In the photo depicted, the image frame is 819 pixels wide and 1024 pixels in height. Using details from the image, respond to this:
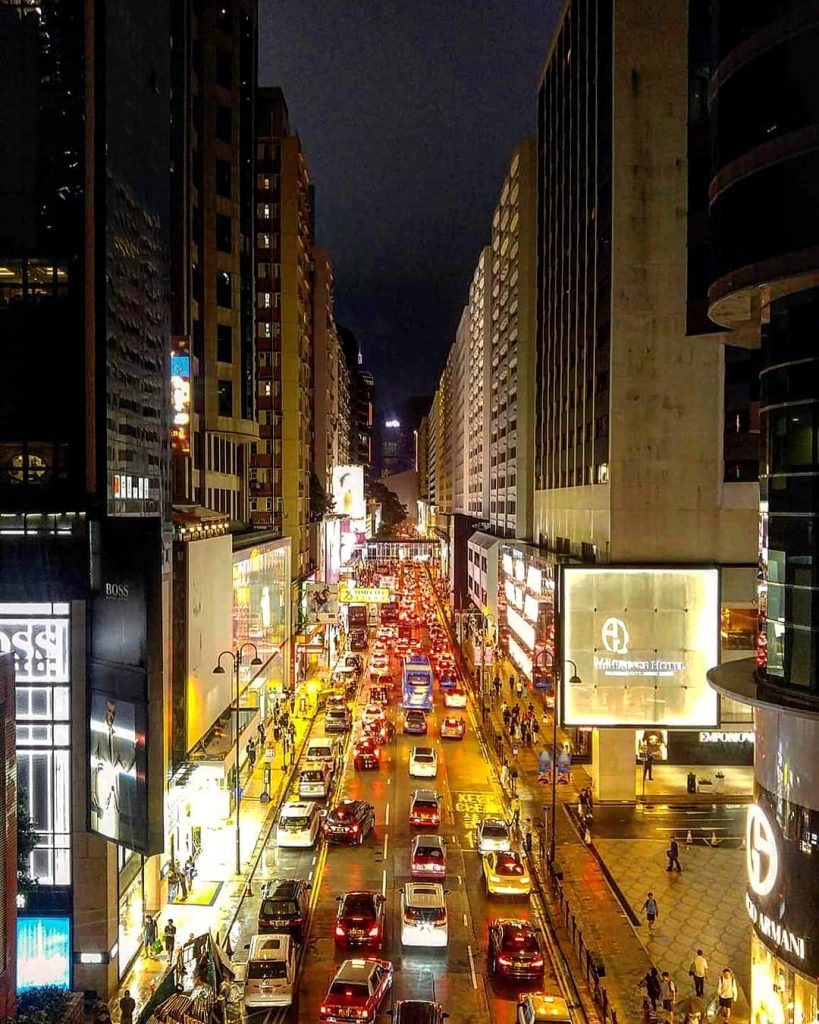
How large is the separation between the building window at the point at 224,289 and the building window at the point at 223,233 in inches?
51.4

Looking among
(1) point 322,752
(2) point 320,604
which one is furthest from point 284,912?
(2) point 320,604

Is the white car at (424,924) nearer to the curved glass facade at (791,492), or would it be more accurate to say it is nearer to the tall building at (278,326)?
the curved glass facade at (791,492)

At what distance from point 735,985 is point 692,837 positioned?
41.0 ft

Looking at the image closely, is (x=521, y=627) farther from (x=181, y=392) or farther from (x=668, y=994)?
(x=668, y=994)

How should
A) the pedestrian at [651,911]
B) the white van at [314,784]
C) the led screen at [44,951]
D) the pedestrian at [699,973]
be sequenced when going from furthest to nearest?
the white van at [314,784] < the pedestrian at [651,911] < the led screen at [44,951] < the pedestrian at [699,973]

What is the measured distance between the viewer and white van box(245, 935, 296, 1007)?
19375 mm

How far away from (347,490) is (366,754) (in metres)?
65.8

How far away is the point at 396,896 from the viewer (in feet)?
86.3

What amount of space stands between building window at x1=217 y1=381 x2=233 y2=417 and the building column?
26980 millimetres

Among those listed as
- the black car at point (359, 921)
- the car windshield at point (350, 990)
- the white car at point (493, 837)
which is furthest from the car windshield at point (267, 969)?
the white car at point (493, 837)

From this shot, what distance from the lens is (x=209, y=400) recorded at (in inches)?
1935

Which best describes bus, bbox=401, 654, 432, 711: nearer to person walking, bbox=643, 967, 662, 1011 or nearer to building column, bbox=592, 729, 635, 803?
building column, bbox=592, 729, 635, 803

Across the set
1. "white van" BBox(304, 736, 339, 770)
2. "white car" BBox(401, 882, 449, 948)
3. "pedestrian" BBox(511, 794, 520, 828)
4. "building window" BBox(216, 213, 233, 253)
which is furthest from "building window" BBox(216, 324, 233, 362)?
"white car" BBox(401, 882, 449, 948)

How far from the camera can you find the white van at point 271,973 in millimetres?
19375
